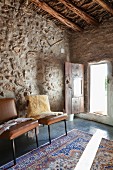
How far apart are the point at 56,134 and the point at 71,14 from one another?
2952 millimetres

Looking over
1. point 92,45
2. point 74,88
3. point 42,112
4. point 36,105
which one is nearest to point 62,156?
point 42,112

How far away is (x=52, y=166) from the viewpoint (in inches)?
78.9

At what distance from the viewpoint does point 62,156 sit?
2.25 metres

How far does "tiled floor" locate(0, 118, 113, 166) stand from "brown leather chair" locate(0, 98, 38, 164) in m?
0.35

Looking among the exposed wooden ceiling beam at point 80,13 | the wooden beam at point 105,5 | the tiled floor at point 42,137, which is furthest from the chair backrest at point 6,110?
the wooden beam at point 105,5

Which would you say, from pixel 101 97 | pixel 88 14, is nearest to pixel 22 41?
pixel 88 14

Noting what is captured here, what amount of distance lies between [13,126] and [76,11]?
2.88 meters

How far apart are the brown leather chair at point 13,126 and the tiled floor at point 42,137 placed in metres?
0.35

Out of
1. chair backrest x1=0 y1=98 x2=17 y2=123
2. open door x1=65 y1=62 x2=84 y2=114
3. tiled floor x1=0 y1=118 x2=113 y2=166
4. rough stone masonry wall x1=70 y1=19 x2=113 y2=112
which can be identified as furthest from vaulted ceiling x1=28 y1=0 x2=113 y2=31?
tiled floor x1=0 y1=118 x2=113 y2=166

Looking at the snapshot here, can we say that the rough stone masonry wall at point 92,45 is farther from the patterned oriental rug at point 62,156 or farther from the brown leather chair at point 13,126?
the brown leather chair at point 13,126

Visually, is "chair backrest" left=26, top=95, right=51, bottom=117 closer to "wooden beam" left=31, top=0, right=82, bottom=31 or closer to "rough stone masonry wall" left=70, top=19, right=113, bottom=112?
"rough stone masonry wall" left=70, top=19, right=113, bottom=112

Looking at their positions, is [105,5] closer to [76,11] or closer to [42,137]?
[76,11]

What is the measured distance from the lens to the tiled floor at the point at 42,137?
2.44 metres

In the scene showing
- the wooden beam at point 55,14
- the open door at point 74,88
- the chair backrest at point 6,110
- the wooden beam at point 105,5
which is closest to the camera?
the chair backrest at point 6,110
